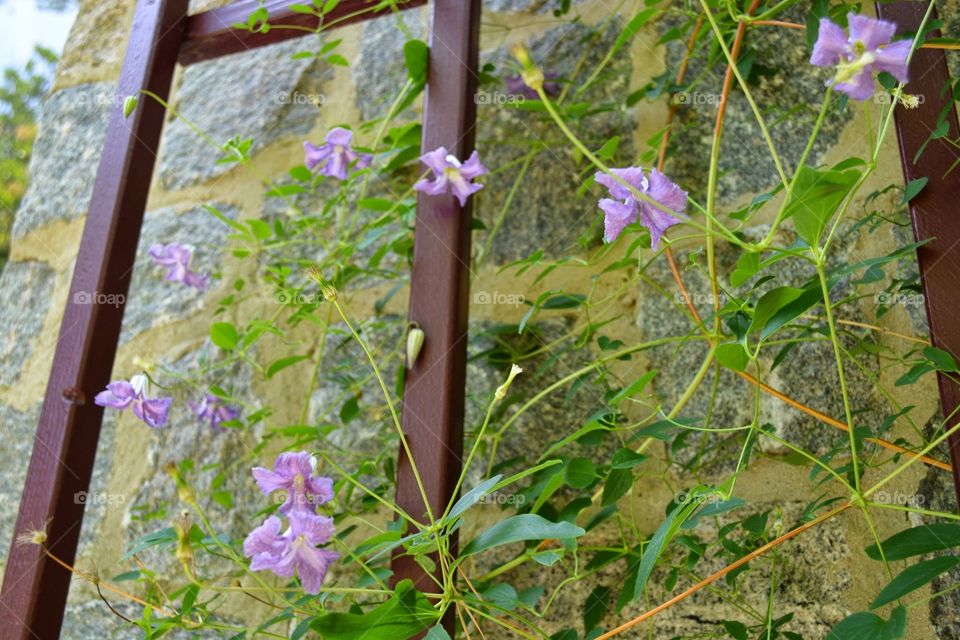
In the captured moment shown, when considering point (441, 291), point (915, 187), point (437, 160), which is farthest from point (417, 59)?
point (915, 187)

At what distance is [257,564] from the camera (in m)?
0.70

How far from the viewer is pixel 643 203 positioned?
725mm

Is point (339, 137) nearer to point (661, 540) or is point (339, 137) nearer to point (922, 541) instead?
point (661, 540)

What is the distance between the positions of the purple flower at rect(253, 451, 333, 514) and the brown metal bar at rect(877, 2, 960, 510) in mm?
530

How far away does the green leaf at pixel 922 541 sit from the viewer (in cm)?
64

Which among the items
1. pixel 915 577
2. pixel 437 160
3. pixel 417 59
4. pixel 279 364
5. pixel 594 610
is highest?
pixel 417 59

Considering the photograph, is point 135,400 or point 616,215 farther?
point 135,400

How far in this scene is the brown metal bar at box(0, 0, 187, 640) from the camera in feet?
2.88

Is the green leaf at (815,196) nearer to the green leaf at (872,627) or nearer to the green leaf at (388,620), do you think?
the green leaf at (872,627)

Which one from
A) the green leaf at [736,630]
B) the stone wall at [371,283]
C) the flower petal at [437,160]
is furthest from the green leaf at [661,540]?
the flower petal at [437,160]

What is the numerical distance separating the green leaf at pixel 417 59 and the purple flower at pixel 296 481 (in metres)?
0.43

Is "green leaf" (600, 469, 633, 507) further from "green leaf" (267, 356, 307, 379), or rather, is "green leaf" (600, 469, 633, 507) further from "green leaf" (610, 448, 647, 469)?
"green leaf" (267, 356, 307, 379)

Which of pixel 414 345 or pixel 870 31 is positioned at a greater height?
pixel 870 31

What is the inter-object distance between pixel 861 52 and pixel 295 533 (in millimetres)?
580
